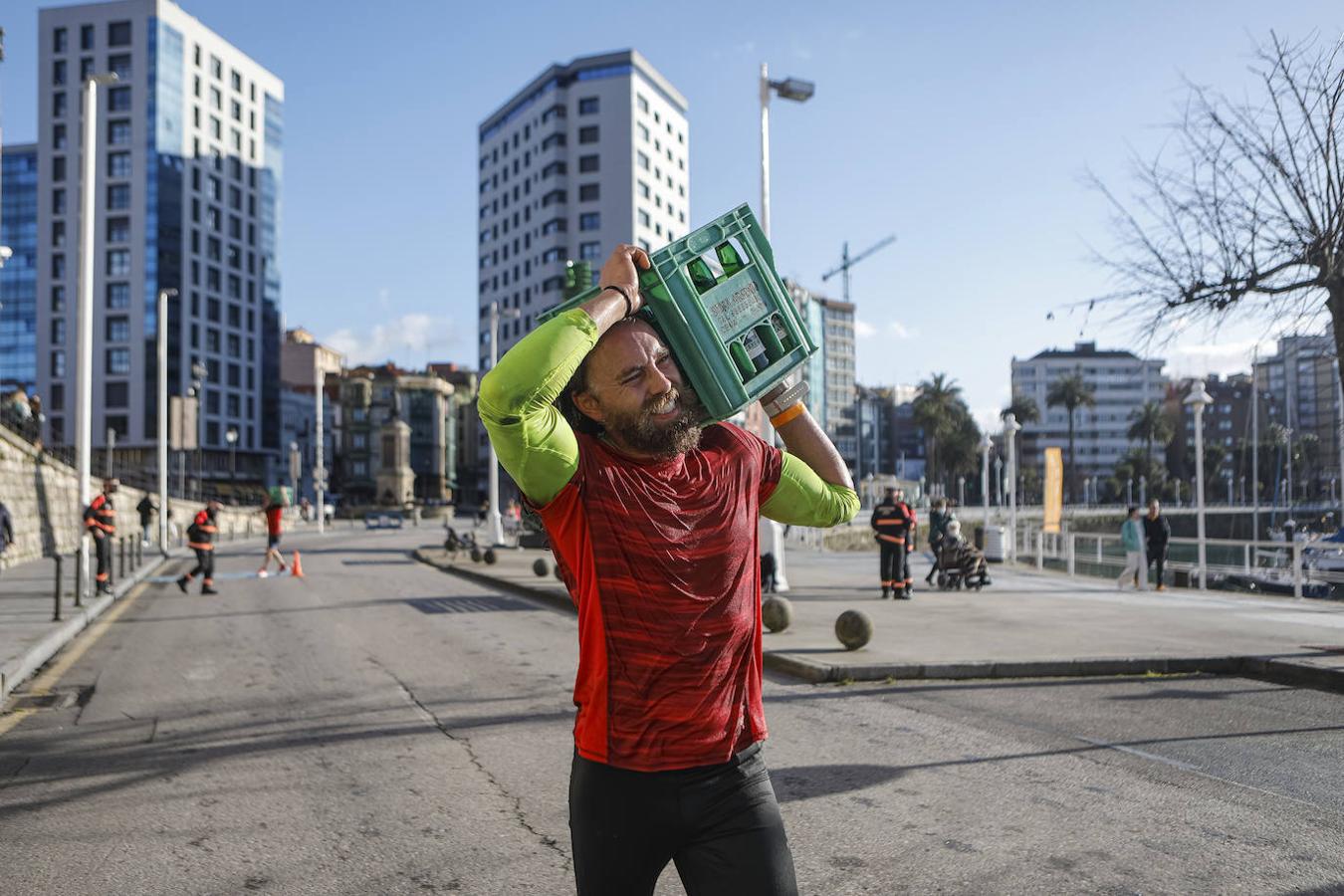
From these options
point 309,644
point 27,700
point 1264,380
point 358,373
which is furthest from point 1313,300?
point 1264,380

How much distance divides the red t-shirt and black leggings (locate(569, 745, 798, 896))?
0.14 feet

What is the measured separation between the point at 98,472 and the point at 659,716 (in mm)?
48648

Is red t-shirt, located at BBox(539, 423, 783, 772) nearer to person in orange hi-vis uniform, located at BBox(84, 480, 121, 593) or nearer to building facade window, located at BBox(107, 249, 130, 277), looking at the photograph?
person in orange hi-vis uniform, located at BBox(84, 480, 121, 593)

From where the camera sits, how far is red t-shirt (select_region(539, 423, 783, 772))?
207cm

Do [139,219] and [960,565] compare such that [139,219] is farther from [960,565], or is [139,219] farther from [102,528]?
[960,565]

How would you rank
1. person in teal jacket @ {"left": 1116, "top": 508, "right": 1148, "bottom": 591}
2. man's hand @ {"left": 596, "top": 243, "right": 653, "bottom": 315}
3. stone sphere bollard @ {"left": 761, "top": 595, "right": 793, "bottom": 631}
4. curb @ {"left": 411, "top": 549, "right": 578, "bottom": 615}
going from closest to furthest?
man's hand @ {"left": 596, "top": 243, "right": 653, "bottom": 315} < stone sphere bollard @ {"left": 761, "top": 595, "right": 793, "bottom": 631} < curb @ {"left": 411, "top": 549, "right": 578, "bottom": 615} < person in teal jacket @ {"left": 1116, "top": 508, "right": 1148, "bottom": 591}

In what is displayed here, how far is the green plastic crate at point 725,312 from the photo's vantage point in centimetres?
228

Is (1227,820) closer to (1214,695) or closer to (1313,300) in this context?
(1214,695)

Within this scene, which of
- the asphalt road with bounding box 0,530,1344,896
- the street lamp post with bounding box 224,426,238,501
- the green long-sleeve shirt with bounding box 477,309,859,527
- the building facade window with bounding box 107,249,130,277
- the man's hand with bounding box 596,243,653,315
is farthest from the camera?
the building facade window with bounding box 107,249,130,277

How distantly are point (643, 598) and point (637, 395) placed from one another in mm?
441

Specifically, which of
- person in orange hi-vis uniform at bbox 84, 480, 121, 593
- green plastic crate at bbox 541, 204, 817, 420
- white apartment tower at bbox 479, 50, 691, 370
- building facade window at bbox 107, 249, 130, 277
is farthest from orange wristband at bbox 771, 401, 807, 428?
building facade window at bbox 107, 249, 130, 277

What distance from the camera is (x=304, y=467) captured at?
10200cm

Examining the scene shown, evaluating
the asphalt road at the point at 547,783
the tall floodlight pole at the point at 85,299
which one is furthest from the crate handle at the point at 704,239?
the tall floodlight pole at the point at 85,299

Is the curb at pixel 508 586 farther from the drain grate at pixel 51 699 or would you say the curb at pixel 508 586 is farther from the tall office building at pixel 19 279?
the tall office building at pixel 19 279
